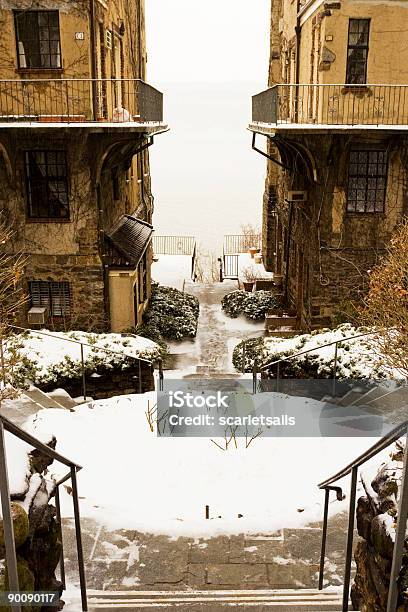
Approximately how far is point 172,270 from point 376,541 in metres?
24.5

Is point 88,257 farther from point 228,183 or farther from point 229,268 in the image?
point 228,183

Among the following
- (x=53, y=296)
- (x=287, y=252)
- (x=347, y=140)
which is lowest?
(x=53, y=296)

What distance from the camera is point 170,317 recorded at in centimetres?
2000

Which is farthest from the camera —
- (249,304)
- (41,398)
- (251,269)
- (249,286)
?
(251,269)

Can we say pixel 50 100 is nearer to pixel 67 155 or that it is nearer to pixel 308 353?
pixel 67 155

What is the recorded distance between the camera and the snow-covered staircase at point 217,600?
5027mm

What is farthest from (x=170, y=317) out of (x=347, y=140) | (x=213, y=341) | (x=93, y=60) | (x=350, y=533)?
(x=350, y=533)

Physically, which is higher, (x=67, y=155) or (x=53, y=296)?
(x=67, y=155)

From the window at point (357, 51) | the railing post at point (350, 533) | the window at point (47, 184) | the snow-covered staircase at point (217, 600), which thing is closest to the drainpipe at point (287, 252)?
the window at point (357, 51)

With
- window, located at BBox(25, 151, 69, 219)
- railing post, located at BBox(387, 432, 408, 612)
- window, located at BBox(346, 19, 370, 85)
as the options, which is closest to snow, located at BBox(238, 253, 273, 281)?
window, located at BBox(346, 19, 370, 85)

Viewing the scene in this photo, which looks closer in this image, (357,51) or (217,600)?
(217,600)

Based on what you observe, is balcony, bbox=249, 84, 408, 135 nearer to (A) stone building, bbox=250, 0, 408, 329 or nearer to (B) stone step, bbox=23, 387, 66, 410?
(A) stone building, bbox=250, 0, 408, 329

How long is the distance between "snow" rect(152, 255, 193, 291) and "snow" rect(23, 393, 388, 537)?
52.2ft

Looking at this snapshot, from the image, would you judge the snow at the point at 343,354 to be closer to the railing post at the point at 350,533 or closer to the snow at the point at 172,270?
the railing post at the point at 350,533
